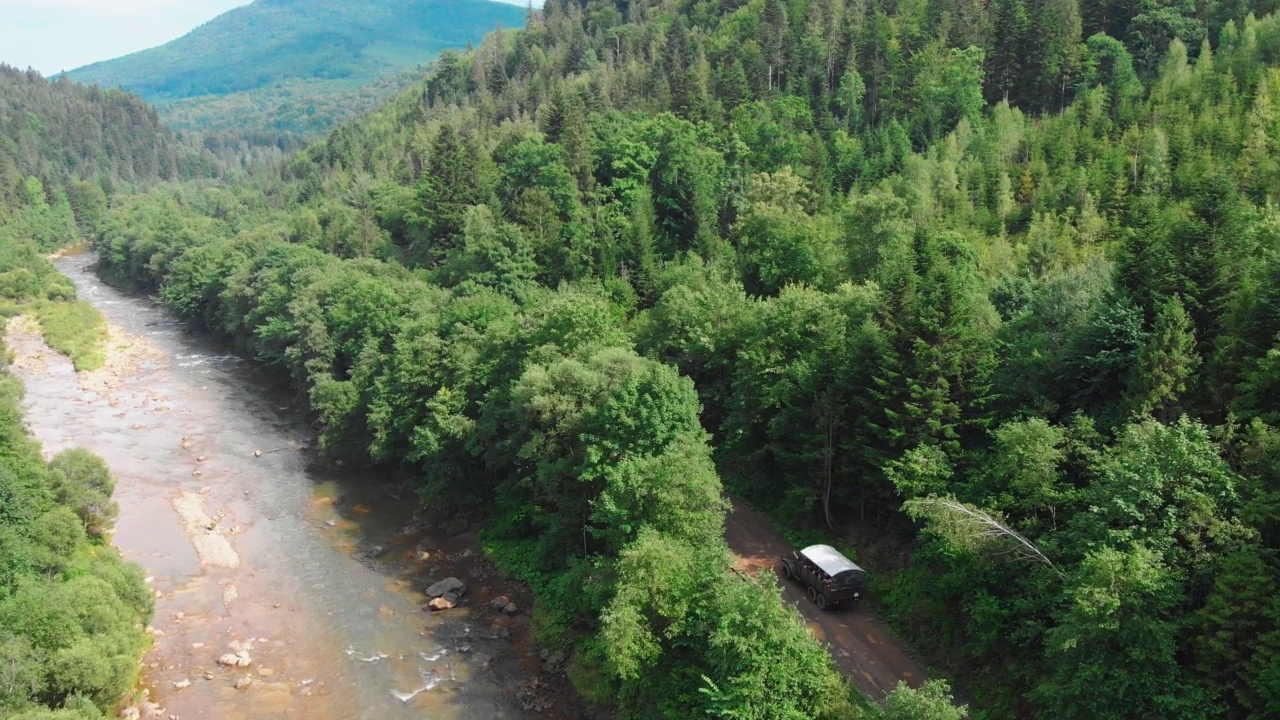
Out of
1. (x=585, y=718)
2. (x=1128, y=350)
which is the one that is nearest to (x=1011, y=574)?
(x=1128, y=350)

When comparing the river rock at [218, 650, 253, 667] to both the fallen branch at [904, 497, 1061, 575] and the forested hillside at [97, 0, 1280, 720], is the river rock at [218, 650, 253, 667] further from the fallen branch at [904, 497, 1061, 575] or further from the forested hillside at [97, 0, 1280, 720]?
the fallen branch at [904, 497, 1061, 575]

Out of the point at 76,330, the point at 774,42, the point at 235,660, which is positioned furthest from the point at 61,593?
the point at 774,42

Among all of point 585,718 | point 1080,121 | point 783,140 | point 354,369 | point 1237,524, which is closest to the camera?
point 1237,524

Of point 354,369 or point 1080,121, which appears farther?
point 1080,121

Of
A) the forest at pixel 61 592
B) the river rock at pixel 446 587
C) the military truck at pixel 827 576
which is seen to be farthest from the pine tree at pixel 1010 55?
the forest at pixel 61 592

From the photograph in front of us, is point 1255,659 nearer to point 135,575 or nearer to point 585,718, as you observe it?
point 585,718

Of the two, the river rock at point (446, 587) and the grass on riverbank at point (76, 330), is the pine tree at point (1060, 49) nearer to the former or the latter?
the river rock at point (446, 587)
